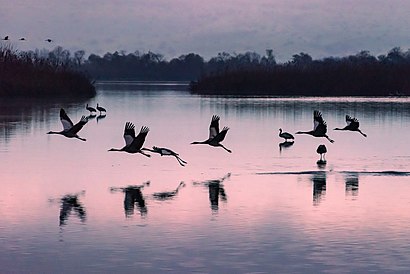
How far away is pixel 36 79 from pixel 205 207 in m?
34.8

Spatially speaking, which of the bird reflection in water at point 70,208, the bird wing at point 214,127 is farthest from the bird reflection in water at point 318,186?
the bird reflection in water at point 70,208

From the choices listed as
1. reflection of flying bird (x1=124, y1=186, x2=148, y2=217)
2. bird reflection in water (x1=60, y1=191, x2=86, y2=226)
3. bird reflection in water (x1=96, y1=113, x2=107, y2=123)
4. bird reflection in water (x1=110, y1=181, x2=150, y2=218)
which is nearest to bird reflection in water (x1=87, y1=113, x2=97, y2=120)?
bird reflection in water (x1=96, y1=113, x2=107, y2=123)

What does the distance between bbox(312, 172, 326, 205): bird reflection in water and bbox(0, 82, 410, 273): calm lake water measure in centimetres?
3

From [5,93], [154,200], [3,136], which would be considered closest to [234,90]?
[5,93]

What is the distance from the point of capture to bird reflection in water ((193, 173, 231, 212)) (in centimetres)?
1127

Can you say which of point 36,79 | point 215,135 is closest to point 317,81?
point 36,79

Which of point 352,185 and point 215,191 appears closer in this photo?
point 215,191

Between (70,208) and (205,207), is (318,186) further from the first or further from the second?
(70,208)

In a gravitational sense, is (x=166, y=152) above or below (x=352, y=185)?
above

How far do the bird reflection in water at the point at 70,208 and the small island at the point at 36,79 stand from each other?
3271 cm

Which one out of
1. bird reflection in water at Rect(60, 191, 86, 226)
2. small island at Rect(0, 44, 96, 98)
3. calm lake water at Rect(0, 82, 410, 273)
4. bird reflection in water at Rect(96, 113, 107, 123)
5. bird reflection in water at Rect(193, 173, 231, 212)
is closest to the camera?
calm lake water at Rect(0, 82, 410, 273)

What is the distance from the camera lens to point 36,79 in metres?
44.8

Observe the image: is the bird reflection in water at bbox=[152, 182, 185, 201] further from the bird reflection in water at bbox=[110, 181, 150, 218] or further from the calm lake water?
the bird reflection in water at bbox=[110, 181, 150, 218]

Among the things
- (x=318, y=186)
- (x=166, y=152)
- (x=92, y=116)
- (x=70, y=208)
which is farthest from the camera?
(x=92, y=116)
